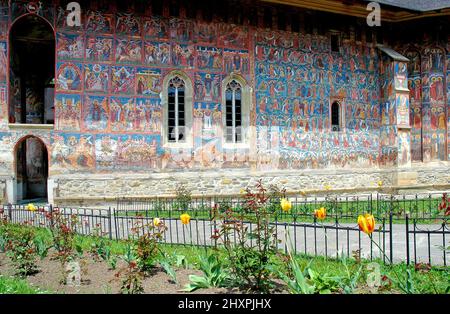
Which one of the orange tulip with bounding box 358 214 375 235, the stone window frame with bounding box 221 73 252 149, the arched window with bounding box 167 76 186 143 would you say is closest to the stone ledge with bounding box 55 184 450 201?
the stone window frame with bounding box 221 73 252 149

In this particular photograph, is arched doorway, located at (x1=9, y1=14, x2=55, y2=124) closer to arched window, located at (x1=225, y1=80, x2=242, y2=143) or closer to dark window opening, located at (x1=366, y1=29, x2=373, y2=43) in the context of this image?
arched window, located at (x1=225, y1=80, x2=242, y2=143)

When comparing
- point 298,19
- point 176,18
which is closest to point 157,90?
point 176,18

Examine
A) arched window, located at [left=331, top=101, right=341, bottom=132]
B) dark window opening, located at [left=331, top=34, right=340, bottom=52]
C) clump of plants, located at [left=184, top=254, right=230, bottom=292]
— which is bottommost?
clump of plants, located at [left=184, top=254, right=230, bottom=292]

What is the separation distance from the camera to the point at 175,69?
17.2 metres

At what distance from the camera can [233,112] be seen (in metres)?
18.2

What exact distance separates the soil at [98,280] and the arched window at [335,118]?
51.0 feet

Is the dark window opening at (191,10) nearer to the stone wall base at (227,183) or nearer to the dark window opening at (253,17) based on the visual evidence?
the dark window opening at (253,17)

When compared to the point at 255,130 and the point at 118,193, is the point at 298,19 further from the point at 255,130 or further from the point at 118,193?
the point at 118,193

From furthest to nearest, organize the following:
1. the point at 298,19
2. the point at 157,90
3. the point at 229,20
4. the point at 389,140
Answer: the point at 389,140
the point at 298,19
the point at 229,20
the point at 157,90

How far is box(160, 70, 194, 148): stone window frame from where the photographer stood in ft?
55.7

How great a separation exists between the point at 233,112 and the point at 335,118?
17.6 feet

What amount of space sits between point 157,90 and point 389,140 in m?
11.2

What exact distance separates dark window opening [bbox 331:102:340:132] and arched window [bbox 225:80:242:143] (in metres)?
4.82

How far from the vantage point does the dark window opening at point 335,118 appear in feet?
67.3
